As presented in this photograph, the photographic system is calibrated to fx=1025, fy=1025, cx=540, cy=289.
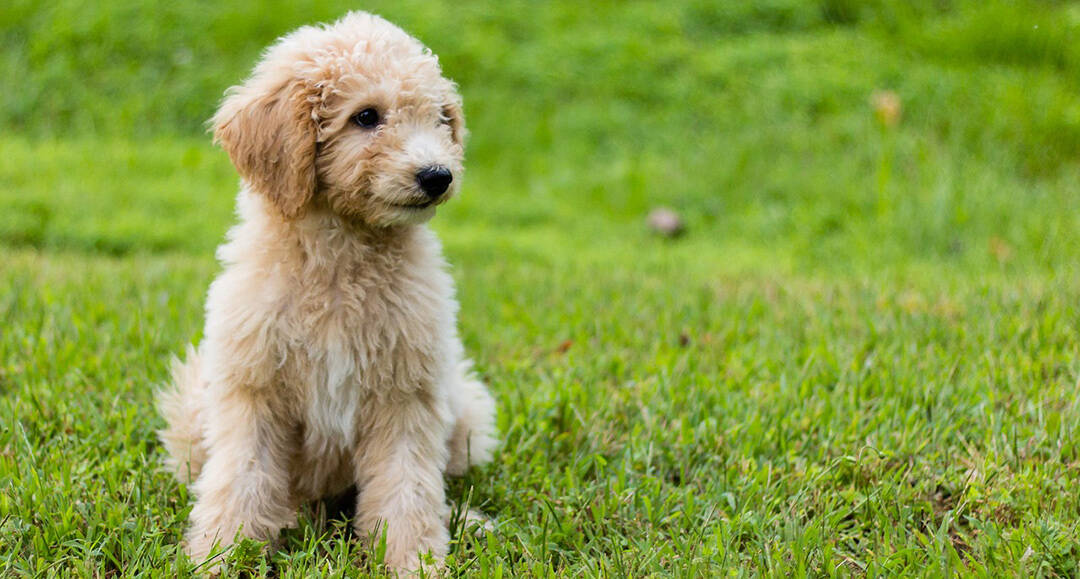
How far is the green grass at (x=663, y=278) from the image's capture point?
327 cm

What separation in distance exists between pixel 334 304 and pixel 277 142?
0.54 metres

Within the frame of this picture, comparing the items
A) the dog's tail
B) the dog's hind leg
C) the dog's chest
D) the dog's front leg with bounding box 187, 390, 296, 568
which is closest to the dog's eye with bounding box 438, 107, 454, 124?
the dog's chest

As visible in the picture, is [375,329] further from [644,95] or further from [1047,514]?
[644,95]

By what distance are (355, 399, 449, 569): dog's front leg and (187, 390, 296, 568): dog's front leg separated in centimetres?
26

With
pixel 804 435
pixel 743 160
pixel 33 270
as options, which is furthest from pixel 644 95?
pixel 804 435

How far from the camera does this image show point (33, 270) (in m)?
6.15

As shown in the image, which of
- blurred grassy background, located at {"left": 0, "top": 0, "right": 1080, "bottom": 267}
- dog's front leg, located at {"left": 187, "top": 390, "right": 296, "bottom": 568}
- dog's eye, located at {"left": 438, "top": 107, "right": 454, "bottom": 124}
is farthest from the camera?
blurred grassy background, located at {"left": 0, "top": 0, "right": 1080, "bottom": 267}

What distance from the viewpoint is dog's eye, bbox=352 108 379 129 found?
10.7ft

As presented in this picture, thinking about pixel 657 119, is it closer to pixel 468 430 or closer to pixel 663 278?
pixel 663 278

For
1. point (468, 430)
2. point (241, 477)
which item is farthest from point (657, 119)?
point (241, 477)

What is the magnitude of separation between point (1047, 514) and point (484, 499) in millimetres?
1816

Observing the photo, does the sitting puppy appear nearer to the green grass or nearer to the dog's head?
the dog's head

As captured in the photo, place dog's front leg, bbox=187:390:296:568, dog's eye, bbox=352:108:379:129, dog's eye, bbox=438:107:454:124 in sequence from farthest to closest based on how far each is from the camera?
dog's eye, bbox=438:107:454:124 < dog's eye, bbox=352:108:379:129 < dog's front leg, bbox=187:390:296:568

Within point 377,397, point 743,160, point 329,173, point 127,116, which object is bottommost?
point 743,160
